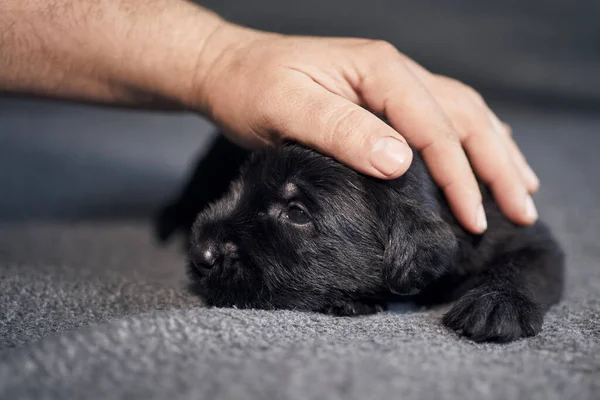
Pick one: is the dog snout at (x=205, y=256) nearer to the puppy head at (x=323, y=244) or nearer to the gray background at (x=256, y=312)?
the puppy head at (x=323, y=244)

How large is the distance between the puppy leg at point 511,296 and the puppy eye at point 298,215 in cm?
51

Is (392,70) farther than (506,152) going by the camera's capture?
No

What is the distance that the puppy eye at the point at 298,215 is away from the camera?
2.02 metres

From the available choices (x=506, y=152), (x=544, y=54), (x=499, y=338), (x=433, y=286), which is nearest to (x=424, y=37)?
(x=544, y=54)

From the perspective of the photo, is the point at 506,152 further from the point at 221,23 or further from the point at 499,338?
the point at 221,23

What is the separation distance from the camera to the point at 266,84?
2.04 meters

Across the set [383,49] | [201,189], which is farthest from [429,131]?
[201,189]

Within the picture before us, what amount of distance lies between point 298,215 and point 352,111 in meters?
0.36

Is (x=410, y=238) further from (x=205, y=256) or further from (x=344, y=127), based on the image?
(x=205, y=256)

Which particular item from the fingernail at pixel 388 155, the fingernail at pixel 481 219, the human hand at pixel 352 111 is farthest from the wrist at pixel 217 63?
the fingernail at pixel 481 219

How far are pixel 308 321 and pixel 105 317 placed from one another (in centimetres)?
55

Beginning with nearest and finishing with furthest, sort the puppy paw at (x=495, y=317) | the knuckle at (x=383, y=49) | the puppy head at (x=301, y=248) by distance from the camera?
1. the puppy paw at (x=495, y=317)
2. the puppy head at (x=301, y=248)
3. the knuckle at (x=383, y=49)

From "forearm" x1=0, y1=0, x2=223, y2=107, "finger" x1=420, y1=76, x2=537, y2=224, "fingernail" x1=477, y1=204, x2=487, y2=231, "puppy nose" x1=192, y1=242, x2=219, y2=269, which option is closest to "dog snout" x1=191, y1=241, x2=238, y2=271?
"puppy nose" x1=192, y1=242, x2=219, y2=269

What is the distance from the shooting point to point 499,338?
1.69 m
